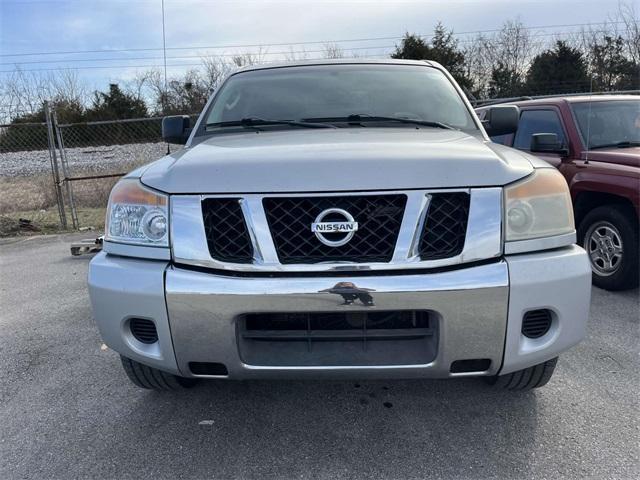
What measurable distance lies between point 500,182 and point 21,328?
3.71m

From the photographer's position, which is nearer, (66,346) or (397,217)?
(397,217)

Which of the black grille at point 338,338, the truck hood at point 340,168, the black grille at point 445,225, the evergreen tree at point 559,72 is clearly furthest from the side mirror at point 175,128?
the evergreen tree at point 559,72

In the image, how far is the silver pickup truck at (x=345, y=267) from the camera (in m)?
1.90

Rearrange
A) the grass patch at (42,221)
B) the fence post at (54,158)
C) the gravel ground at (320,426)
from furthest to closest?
the grass patch at (42,221), the fence post at (54,158), the gravel ground at (320,426)

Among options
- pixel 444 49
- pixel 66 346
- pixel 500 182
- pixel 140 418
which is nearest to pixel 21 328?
pixel 66 346

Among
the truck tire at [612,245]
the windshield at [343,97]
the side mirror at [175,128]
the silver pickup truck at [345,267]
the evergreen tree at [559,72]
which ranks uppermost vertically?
the evergreen tree at [559,72]

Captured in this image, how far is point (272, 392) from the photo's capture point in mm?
2658

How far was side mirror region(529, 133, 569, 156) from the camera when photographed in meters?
4.52

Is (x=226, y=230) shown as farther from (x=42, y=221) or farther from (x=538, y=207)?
(x=42, y=221)

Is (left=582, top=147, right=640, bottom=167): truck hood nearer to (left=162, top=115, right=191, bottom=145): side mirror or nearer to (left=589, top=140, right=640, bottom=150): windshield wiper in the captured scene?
(left=589, top=140, right=640, bottom=150): windshield wiper

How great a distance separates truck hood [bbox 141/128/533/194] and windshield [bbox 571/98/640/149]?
10.3ft

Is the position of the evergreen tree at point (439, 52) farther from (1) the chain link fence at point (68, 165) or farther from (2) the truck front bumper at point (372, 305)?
(2) the truck front bumper at point (372, 305)

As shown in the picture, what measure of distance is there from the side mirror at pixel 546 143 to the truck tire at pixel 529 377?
9.35ft

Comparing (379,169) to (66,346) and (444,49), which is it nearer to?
(66,346)
